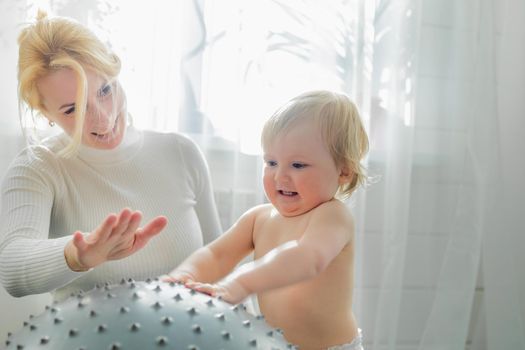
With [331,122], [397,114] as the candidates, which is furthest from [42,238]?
[397,114]

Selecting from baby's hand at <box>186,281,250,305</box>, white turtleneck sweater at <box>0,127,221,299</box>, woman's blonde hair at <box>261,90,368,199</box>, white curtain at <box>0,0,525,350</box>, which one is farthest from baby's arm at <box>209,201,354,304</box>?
white curtain at <box>0,0,525,350</box>

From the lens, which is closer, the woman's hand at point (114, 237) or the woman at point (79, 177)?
the woman's hand at point (114, 237)

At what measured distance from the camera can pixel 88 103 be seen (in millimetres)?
1071

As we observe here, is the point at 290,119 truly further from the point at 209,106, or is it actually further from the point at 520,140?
the point at 520,140

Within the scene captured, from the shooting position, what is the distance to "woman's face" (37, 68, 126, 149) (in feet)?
3.46

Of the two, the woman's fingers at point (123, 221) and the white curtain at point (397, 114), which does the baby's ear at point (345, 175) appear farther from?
the white curtain at point (397, 114)

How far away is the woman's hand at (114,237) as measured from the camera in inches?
30.4

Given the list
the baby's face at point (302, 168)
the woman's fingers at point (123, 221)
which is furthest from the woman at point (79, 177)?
the baby's face at point (302, 168)

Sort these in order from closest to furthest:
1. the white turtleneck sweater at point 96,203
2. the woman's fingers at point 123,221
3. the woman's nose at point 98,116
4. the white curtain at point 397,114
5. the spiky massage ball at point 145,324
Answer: the spiky massage ball at point 145,324 < the woman's fingers at point 123,221 < the white turtleneck sweater at point 96,203 < the woman's nose at point 98,116 < the white curtain at point 397,114

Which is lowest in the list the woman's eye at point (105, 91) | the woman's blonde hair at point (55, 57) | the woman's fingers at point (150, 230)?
the woman's fingers at point (150, 230)

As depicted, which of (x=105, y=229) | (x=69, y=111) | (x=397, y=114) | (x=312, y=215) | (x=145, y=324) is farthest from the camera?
(x=397, y=114)

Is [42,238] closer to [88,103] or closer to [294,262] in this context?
[88,103]

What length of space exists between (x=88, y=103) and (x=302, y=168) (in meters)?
0.39

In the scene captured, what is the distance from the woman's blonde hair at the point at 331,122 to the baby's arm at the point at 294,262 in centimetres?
10
